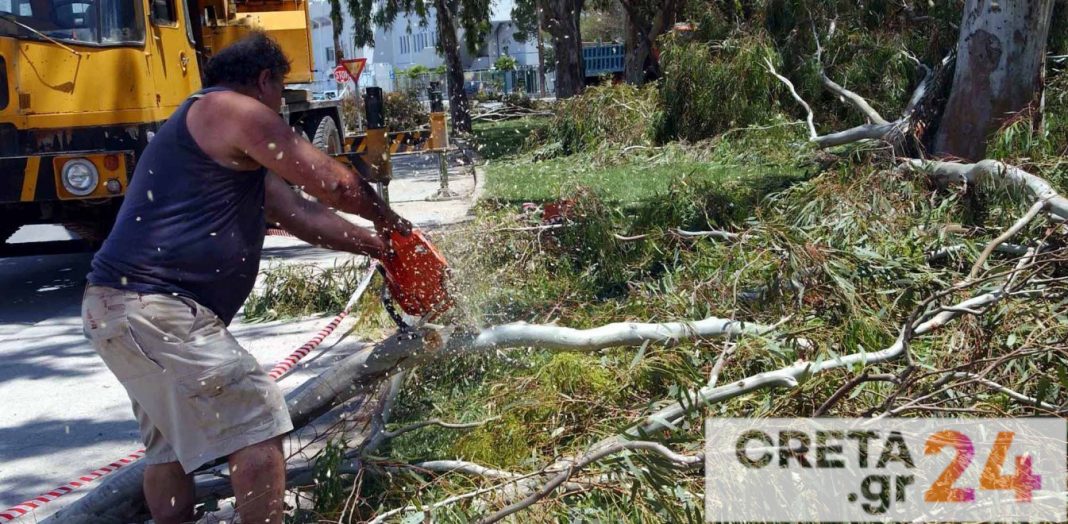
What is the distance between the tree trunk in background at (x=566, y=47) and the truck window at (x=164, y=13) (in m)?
14.6

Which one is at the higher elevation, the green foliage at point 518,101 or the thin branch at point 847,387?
the green foliage at point 518,101

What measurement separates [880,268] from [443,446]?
6.86 ft

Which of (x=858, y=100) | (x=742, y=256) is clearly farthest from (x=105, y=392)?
(x=858, y=100)

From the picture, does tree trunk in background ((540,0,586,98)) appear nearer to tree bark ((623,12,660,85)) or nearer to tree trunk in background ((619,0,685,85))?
tree trunk in background ((619,0,685,85))

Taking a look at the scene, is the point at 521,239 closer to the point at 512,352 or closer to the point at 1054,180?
the point at 512,352

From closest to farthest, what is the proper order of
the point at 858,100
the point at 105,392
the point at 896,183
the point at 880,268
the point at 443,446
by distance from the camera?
the point at 443,446 < the point at 880,268 < the point at 105,392 < the point at 896,183 < the point at 858,100

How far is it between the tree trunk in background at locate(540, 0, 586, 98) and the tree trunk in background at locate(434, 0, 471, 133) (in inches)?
105

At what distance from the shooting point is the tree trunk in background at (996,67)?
7.32 m

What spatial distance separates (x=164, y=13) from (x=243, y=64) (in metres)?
5.70

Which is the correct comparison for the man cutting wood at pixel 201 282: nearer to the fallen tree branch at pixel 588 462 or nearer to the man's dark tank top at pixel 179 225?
the man's dark tank top at pixel 179 225

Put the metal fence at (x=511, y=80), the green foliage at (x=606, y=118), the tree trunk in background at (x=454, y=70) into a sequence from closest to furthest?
the green foliage at (x=606, y=118) < the tree trunk in background at (x=454, y=70) < the metal fence at (x=511, y=80)

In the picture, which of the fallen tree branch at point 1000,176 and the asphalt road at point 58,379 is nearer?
the asphalt road at point 58,379

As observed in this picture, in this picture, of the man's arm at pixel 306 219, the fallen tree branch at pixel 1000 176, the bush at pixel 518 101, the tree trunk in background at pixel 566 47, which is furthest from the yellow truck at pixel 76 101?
the bush at pixel 518 101

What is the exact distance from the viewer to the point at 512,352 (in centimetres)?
463
